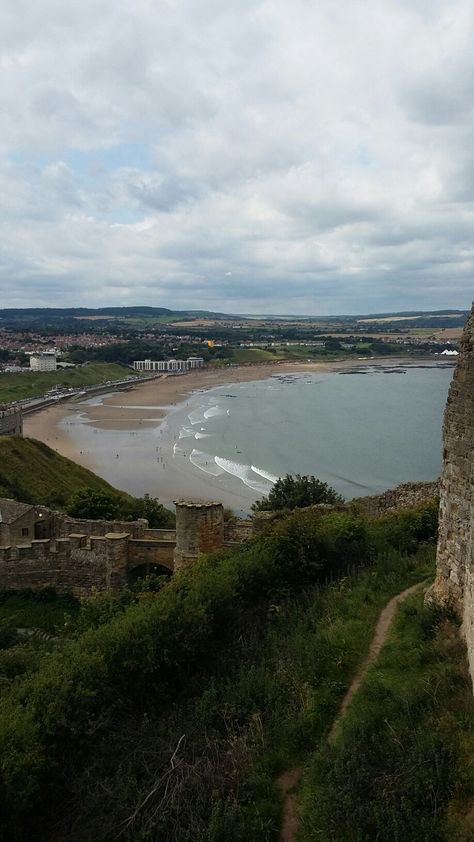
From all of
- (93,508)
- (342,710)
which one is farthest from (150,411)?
(342,710)

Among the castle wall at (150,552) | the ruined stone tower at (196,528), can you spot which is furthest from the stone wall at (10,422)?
the ruined stone tower at (196,528)

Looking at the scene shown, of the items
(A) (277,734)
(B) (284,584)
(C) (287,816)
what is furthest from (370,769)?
(B) (284,584)

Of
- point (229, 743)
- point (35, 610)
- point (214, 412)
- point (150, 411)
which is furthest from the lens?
point (150, 411)

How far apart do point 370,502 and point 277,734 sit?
489 inches

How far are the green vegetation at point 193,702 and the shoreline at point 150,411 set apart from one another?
27.2 metres

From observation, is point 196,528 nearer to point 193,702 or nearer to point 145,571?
point 145,571

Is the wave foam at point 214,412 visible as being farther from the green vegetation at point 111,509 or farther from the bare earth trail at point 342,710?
the bare earth trail at point 342,710

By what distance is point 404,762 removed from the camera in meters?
6.30

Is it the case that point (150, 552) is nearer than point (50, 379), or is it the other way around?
point (150, 552)

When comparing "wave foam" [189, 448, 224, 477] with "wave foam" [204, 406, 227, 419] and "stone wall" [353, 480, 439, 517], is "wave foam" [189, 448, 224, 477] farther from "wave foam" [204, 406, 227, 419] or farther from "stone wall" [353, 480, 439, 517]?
"stone wall" [353, 480, 439, 517]

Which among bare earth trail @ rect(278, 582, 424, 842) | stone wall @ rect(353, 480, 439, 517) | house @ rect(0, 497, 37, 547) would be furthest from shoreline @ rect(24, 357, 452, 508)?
bare earth trail @ rect(278, 582, 424, 842)

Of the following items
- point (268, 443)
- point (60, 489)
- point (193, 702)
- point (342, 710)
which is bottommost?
point (268, 443)

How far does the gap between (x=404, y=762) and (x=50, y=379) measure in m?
119

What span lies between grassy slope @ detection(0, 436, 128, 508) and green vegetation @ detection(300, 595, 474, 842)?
21042mm
